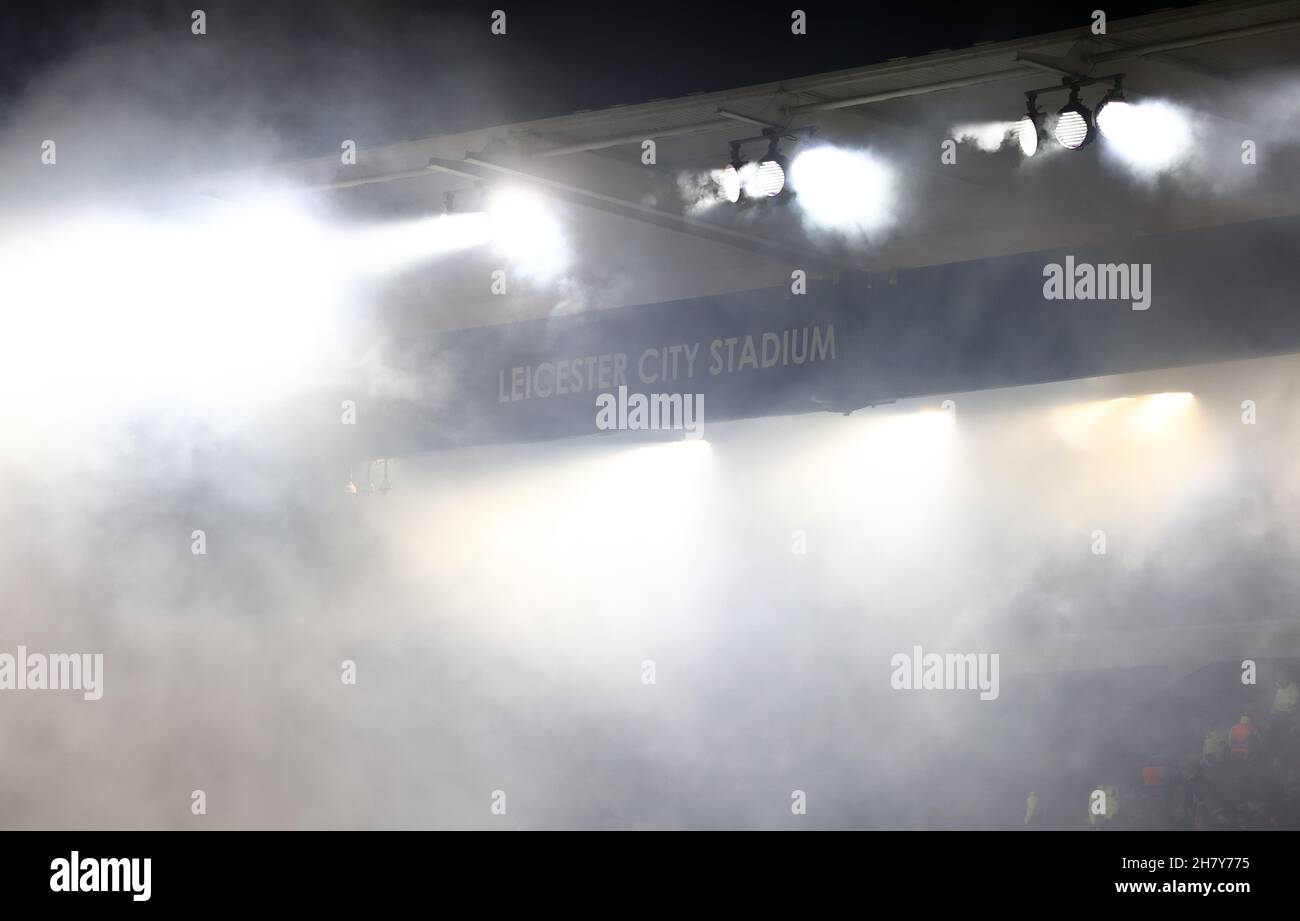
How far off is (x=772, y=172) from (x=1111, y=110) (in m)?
1.02

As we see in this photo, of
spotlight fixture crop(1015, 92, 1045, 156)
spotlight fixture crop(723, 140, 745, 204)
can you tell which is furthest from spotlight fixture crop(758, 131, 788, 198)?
spotlight fixture crop(1015, 92, 1045, 156)

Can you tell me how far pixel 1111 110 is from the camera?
4672 millimetres

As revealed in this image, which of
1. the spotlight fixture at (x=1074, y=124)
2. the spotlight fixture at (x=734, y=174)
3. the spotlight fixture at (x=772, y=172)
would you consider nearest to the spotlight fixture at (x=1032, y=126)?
the spotlight fixture at (x=1074, y=124)

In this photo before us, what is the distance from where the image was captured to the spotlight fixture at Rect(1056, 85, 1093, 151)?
4598 millimetres

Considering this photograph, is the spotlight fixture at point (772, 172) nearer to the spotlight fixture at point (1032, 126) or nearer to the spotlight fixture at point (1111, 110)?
the spotlight fixture at point (1032, 126)

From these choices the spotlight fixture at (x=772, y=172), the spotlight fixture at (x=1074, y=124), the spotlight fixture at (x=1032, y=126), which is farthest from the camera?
the spotlight fixture at (x=772, y=172)

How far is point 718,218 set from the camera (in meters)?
6.91

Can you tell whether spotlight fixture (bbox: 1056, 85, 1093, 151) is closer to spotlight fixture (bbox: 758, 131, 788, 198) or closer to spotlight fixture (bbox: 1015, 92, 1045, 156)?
spotlight fixture (bbox: 1015, 92, 1045, 156)

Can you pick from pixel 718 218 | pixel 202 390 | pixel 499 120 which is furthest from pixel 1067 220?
pixel 202 390

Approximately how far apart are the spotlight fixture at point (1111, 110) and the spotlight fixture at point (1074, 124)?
0.08m

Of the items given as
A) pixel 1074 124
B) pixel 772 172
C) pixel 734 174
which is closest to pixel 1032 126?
pixel 1074 124

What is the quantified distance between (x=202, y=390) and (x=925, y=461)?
3217 millimetres

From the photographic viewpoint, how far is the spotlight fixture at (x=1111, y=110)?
467 centimetres

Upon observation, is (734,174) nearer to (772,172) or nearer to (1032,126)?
(772,172)
